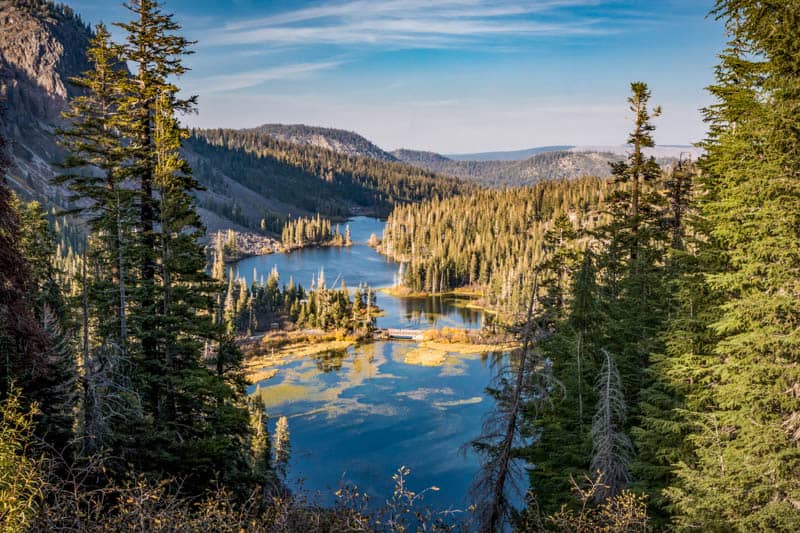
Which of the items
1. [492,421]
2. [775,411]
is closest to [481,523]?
[492,421]

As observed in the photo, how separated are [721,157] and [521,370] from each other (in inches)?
325

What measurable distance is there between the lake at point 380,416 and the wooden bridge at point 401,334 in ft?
9.16

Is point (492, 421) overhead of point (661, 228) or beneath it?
beneath

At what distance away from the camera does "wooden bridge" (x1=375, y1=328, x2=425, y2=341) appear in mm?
77562

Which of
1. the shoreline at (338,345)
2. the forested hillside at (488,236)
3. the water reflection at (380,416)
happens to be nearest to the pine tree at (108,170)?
the water reflection at (380,416)

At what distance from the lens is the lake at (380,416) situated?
1495 inches

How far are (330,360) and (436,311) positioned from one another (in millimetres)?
37028

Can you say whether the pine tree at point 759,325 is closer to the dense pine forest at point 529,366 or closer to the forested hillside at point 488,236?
the dense pine forest at point 529,366

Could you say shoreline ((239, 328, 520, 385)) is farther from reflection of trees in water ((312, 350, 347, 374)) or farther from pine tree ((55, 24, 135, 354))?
pine tree ((55, 24, 135, 354))

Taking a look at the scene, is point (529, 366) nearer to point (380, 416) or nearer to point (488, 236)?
point (380, 416)

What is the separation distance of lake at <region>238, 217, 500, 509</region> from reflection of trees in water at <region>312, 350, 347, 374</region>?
0.13m

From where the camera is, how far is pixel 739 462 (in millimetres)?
11422

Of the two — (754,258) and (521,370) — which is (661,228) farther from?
(521,370)

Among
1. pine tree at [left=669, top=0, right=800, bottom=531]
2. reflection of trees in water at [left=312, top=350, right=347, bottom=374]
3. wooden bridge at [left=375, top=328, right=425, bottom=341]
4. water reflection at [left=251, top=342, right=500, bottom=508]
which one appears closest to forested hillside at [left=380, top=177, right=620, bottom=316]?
wooden bridge at [left=375, top=328, right=425, bottom=341]
